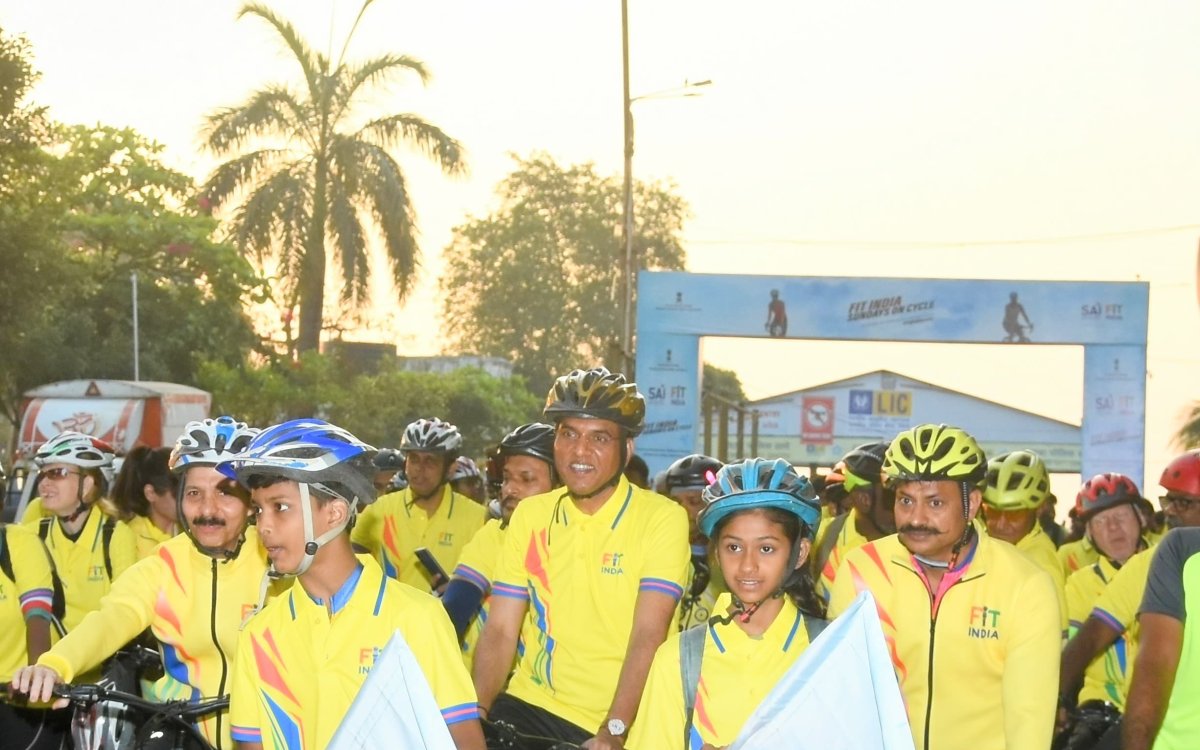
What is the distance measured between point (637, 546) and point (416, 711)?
3.23 metres

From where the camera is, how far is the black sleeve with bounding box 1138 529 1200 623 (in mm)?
5074

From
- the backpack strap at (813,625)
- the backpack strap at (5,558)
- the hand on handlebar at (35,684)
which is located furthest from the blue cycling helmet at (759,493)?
the backpack strap at (5,558)

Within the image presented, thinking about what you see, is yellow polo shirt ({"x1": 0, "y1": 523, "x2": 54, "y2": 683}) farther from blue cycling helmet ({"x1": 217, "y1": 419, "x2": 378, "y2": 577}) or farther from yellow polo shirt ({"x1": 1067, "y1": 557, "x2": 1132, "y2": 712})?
yellow polo shirt ({"x1": 1067, "y1": 557, "x2": 1132, "y2": 712})

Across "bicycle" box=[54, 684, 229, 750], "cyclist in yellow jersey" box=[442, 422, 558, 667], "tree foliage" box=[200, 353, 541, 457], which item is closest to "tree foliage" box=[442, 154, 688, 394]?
"tree foliage" box=[200, 353, 541, 457]

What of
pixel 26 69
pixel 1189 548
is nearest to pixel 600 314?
pixel 26 69

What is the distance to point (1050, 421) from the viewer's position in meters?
42.8

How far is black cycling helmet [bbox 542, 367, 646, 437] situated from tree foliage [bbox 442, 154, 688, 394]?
63.7m

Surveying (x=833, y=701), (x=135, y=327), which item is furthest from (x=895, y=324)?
(x=833, y=701)

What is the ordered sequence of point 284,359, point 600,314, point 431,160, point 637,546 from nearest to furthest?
point 637,546, point 431,160, point 284,359, point 600,314

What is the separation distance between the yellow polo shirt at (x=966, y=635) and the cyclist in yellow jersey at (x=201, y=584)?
7.54 feet

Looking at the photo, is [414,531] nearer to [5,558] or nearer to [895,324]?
[5,558]

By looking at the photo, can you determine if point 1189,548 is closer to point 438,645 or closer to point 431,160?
point 438,645

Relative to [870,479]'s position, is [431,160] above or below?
above

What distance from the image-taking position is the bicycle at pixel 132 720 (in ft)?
18.8
